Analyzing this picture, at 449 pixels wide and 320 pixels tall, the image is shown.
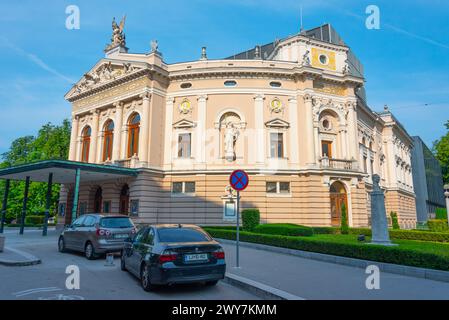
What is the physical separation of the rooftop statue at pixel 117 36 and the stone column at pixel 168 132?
9081 millimetres

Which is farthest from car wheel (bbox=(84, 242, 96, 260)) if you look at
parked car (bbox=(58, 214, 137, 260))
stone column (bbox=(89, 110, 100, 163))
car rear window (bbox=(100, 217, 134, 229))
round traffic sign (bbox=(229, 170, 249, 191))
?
stone column (bbox=(89, 110, 100, 163))

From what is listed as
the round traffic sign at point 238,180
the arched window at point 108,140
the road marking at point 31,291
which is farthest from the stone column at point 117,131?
the road marking at point 31,291

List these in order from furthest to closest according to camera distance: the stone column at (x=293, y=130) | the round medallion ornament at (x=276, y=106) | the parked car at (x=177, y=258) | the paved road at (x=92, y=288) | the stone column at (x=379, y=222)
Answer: the round medallion ornament at (x=276, y=106) → the stone column at (x=293, y=130) → the stone column at (x=379, y=222) → the parked car at (x=177, y=258) → the paved road at (x=92, y=288)

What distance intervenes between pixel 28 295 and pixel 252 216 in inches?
530

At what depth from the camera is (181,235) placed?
780 cm

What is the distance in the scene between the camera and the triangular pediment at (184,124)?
26938 millimetres

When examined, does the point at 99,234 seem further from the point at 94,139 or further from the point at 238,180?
the point at 94,139

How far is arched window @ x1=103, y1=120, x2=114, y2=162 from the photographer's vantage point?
98.9 feet

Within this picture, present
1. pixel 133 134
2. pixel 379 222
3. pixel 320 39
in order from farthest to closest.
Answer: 1. pixel 320 39
2. pixel 133 134
3. pixel 379 222

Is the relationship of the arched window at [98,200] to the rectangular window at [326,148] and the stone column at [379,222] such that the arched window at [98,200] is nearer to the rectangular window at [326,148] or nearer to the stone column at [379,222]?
the rectangular window at [326,148]

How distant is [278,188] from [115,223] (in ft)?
52.2

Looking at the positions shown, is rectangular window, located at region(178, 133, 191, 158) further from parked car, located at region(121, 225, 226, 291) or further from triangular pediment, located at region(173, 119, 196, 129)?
parked car, located at region(121, 225, 226, 291)

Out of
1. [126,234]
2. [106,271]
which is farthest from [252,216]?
[106,271]

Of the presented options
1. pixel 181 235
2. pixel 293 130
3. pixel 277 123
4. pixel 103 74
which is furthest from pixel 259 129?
pixel 181 235
